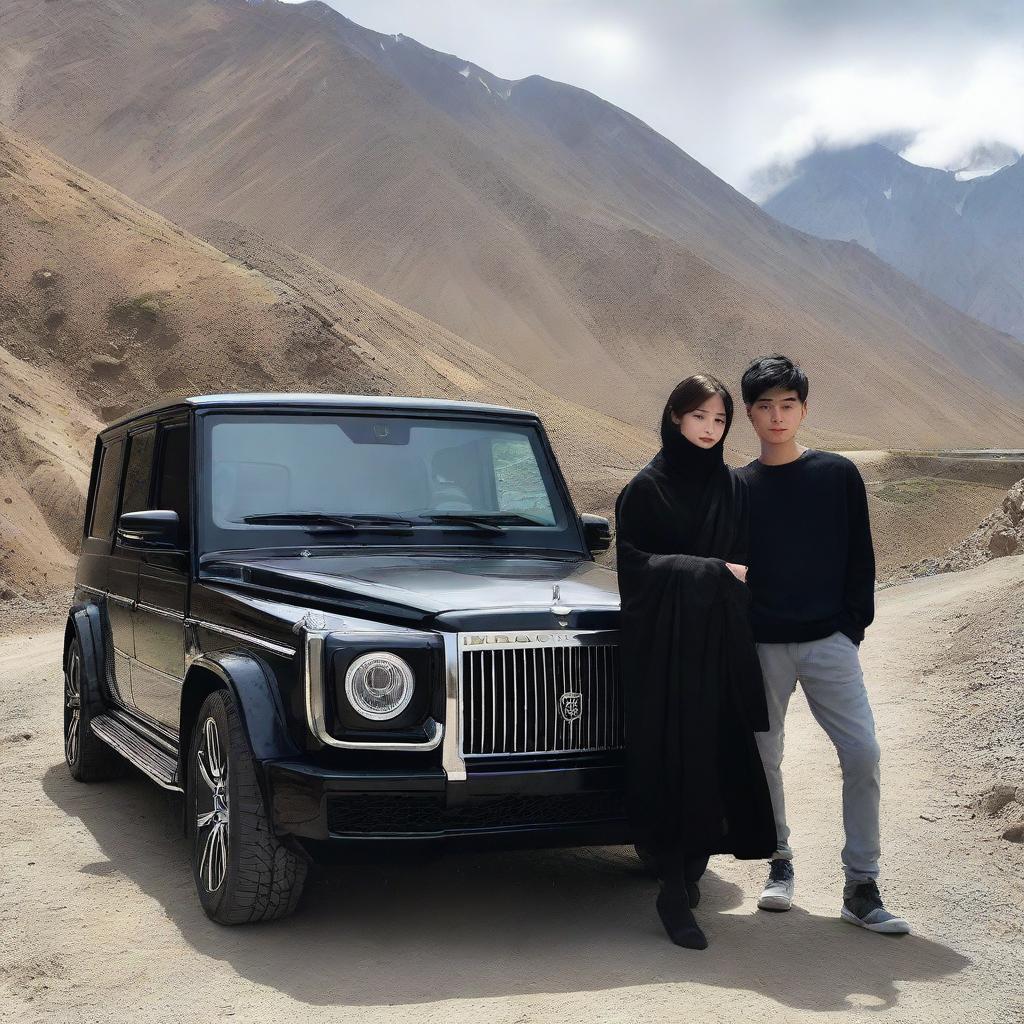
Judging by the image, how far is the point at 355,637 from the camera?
4203mm

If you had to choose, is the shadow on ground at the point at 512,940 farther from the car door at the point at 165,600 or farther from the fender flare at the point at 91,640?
the fender flare at the point at 91,640

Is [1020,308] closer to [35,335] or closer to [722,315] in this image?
[722,315]

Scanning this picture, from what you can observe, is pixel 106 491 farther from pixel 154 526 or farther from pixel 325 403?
pixel 154 526

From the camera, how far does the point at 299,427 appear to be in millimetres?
5676

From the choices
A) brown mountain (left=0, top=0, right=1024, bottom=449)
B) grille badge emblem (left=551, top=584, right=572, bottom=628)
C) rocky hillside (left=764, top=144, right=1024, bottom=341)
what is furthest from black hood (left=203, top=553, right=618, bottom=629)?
rocky hillside (left=764, top=144, right=1024, bottom=341)

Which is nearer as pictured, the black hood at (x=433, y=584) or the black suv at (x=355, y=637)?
the black suv at (x=355, y=637)

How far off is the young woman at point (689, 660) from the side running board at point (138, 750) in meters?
1.90

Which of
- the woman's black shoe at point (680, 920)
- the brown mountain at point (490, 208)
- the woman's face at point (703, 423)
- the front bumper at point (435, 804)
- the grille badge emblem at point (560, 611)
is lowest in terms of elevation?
the woman's black shoe at point (680, 920)

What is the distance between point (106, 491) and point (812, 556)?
439cm

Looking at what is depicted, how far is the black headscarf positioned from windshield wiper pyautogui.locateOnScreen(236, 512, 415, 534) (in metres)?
1.25

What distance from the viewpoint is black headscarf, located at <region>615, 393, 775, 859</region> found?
4316mm

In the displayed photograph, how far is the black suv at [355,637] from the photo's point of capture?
13.8ft

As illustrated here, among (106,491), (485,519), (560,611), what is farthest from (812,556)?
(106,491)

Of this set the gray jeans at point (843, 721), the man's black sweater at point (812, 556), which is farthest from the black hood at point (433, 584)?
the gray jeans at point (843, 721)
